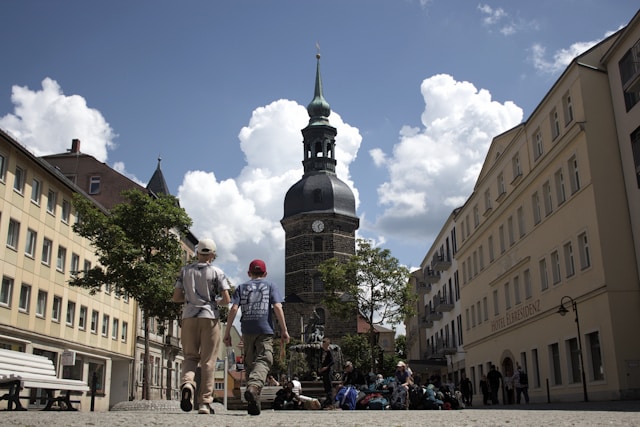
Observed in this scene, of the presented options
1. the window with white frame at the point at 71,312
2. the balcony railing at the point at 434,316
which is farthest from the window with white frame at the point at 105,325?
the balcony railing at the point at 434,316

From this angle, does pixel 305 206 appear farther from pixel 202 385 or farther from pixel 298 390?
pixel 202 385

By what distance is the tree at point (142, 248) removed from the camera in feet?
95.9

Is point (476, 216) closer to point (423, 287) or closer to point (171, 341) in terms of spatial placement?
point (423, 287)

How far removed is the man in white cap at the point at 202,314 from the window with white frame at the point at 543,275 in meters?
24.0

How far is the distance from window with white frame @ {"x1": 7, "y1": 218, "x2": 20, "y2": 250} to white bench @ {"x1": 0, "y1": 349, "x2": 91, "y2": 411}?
60.8 ft

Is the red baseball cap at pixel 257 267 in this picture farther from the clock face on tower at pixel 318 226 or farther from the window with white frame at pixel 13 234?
the clock face on tower at pixel 318 226

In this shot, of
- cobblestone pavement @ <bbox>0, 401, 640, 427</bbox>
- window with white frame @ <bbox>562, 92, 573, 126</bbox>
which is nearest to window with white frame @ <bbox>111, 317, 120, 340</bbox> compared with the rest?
window with white frame @ <bbox>562, 92, 573, 126</bbox>

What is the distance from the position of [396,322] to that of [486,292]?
25.4ft

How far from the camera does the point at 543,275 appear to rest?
31781 millimetres

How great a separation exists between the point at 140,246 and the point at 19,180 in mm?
9000

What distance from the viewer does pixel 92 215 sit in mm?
30766

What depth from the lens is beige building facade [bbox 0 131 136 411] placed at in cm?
3381

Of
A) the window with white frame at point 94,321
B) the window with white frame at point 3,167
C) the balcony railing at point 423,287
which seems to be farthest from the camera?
the balcony railing at point 423,287

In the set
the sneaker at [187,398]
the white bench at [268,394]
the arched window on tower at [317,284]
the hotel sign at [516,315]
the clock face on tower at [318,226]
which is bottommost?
the sneaker at [187,398]
